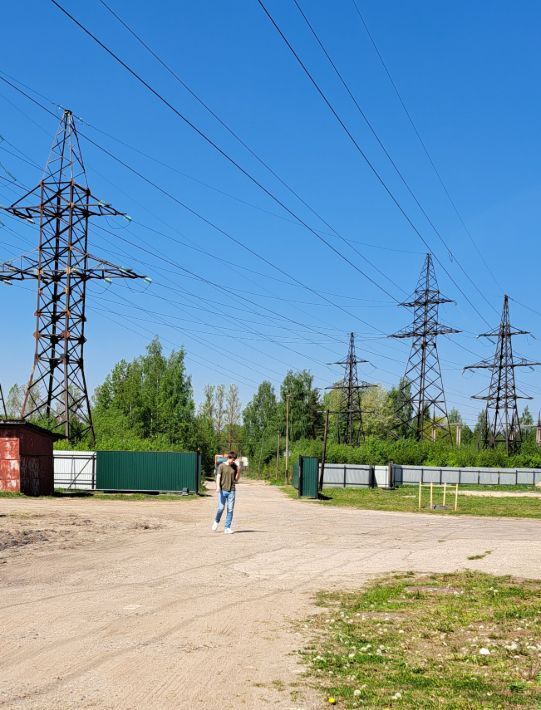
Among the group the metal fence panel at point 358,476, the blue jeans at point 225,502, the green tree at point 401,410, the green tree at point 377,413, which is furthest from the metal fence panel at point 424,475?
the blue jeans at point 225,502

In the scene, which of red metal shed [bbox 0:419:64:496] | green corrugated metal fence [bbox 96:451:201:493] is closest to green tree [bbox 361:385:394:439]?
green corrugated metal fence [bbox 96:451:201:493]

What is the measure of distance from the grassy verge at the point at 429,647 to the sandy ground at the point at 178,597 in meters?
0.41

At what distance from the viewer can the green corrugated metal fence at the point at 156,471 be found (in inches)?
1713

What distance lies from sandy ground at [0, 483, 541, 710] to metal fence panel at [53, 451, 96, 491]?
949 inches

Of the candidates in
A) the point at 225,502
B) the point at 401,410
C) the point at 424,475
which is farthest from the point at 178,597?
the point at 401,410

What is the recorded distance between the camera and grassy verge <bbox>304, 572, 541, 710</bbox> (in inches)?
231

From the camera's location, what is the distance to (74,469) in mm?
47031

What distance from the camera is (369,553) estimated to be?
1644cm

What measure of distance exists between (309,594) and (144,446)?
46239 millimetres

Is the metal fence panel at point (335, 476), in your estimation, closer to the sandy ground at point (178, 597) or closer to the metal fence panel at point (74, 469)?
the metal fence panel at point (74, 469)

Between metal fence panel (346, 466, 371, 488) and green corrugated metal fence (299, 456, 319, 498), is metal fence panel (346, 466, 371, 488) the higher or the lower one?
the lower one

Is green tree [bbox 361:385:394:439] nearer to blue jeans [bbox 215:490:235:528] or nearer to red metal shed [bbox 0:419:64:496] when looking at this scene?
red metal shed [bbox 0:419:64:496]

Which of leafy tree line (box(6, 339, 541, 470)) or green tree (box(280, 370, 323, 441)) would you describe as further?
green tree (box(280, 370, 323, 441))

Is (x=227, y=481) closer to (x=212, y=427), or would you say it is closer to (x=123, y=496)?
(x=123, y=496)
